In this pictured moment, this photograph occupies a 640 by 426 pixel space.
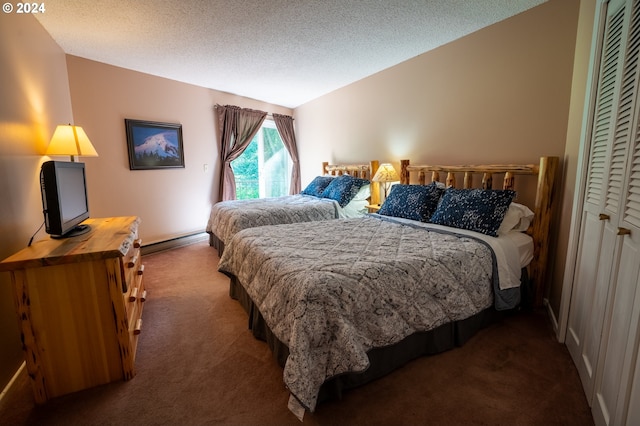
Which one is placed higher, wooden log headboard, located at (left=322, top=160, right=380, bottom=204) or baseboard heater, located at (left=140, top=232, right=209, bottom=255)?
wooden log headboard, located at (left=322, top=160, right=380, bottom=204)

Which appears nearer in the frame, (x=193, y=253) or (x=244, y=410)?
(x=244, y=410)

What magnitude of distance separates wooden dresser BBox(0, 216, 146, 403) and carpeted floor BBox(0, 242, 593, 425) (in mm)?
116

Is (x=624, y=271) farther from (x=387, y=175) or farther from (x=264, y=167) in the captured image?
(x=264, y=167)

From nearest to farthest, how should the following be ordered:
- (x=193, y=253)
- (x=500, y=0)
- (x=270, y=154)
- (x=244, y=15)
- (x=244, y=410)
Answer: (x=244, y=410), (x=500, y=0), (x=244, y=15), (x=193, y=253), (x=270, y=154)

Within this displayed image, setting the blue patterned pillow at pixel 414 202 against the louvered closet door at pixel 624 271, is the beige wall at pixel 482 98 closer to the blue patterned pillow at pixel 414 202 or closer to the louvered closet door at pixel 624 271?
the blue patterned pillow at pixel 414 202

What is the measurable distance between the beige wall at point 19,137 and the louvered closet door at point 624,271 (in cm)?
286

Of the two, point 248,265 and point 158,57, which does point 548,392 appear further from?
point 158,57

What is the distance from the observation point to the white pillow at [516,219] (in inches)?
87.6

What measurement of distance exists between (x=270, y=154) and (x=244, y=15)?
3255mm

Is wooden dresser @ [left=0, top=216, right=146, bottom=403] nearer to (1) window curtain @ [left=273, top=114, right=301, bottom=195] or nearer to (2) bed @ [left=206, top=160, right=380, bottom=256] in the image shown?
(2) bed @ [left=206, top=160, right=380, bottom=256]

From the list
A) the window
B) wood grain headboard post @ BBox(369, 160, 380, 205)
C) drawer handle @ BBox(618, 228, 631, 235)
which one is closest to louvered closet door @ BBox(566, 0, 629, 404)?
drawer handle @ BBox(618, 228, 631, 235)

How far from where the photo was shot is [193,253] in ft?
13.1

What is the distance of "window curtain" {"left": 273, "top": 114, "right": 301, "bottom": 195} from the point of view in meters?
5.50

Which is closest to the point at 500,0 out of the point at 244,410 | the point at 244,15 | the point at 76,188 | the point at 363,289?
the point at 244,15
